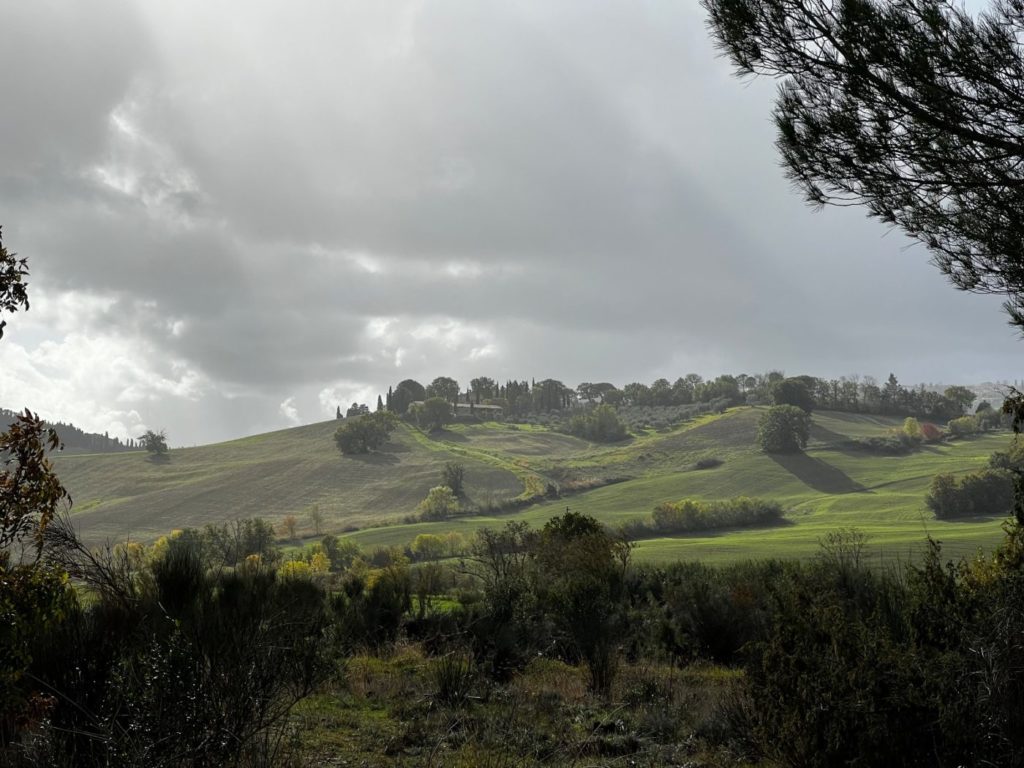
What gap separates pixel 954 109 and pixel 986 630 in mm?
4952

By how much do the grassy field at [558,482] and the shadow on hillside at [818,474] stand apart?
12.0 inches

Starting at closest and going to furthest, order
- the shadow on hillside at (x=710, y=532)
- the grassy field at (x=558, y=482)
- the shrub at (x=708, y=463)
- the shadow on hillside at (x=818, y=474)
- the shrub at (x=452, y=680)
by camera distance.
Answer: the shrub at (x=452, y=680), the grassy field at (x=558, y=482), the shadow on hillside at (x=710, y=532), the shadow on hillside at (x=818, y=474), the shrub at (x=708, y=463)

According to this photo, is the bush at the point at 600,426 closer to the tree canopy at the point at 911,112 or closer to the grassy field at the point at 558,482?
the grassy field at the point at 558,482

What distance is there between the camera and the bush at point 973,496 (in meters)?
88.4

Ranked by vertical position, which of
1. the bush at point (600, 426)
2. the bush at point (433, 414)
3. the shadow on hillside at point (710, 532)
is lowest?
the shadow on hillside at point (710, 532)

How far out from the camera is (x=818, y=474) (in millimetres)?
115375

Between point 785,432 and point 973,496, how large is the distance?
40.4 meters

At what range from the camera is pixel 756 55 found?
27.2 feet

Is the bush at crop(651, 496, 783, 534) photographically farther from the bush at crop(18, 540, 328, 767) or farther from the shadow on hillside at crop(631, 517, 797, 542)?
the bush at crop(18, 540, 328, 767)

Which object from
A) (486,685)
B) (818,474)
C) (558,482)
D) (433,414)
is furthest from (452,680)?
(433,414)

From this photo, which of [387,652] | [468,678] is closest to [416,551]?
[387,652]

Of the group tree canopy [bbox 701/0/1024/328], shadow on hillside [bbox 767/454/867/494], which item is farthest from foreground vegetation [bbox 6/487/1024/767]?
shadow on hillside [bbox 767/454/867/494]

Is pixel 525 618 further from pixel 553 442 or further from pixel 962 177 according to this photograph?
pixel 553 442

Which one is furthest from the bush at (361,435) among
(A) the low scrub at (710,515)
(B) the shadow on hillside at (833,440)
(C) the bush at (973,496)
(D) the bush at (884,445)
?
(C) the bush at (973,496)
